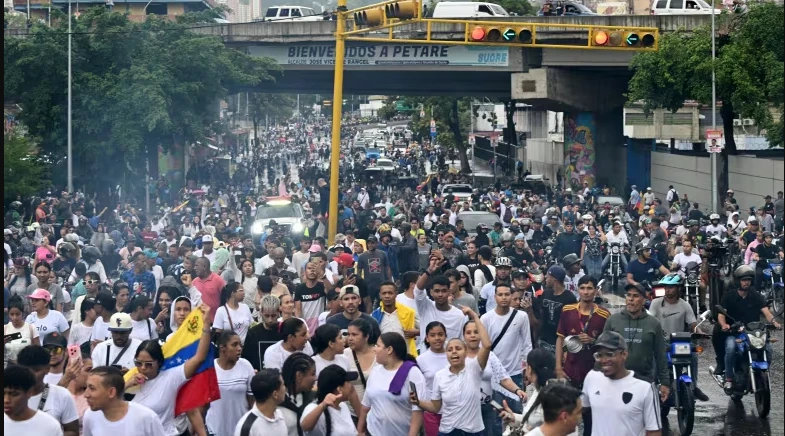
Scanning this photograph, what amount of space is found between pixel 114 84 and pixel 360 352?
→ 129 feet

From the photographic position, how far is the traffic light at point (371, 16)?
22.2 meters

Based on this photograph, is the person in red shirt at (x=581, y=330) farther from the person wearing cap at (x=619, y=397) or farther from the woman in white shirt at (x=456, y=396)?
the person wearing cap at (x=619, y=397)

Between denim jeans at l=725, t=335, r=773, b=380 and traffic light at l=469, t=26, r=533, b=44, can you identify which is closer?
denim jeans at l=725, t=335, r=773, b=380

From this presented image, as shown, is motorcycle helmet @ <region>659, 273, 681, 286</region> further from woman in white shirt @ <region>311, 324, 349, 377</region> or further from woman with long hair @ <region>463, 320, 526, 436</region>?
woman in white shirt @ <region>311, 324, 349, 377</region>

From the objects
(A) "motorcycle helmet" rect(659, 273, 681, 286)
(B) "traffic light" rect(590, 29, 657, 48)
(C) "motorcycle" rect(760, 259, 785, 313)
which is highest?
(B) "traffic light" rect(590, 29, 657, 48)

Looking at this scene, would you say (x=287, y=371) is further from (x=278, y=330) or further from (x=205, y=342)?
(x=278, y=330)

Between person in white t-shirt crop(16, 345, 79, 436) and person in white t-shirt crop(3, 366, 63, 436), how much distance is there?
0.73 m

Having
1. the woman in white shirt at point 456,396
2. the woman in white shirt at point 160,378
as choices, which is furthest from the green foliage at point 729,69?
the woman in white shirt at point 160,378

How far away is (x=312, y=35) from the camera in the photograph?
52.1 metres

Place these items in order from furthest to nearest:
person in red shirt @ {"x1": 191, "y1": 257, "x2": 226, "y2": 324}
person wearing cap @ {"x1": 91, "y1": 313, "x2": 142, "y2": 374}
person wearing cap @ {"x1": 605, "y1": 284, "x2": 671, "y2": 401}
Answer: person in red shirt @ {"x1": 191, "y1": 257, "x2": 226, "y2": 324}
person wearing cap @ {"x1": 605, "y1": 284, "x2": 671, "y2": 401}
person wearing cap @ {"x1": 91, "y1": 313, "x2": 142, "y2": 374}

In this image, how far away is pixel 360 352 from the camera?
31.4ft

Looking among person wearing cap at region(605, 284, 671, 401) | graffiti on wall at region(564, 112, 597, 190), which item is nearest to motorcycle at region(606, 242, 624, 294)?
person wearing cap at region(605, 284, 671, 401)

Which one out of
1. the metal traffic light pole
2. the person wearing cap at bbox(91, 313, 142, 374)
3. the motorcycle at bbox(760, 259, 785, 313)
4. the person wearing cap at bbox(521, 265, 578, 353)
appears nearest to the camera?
the person wearing cap at bbox(91, 313, 142, 374)

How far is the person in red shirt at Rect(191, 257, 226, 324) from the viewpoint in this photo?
14.6m
